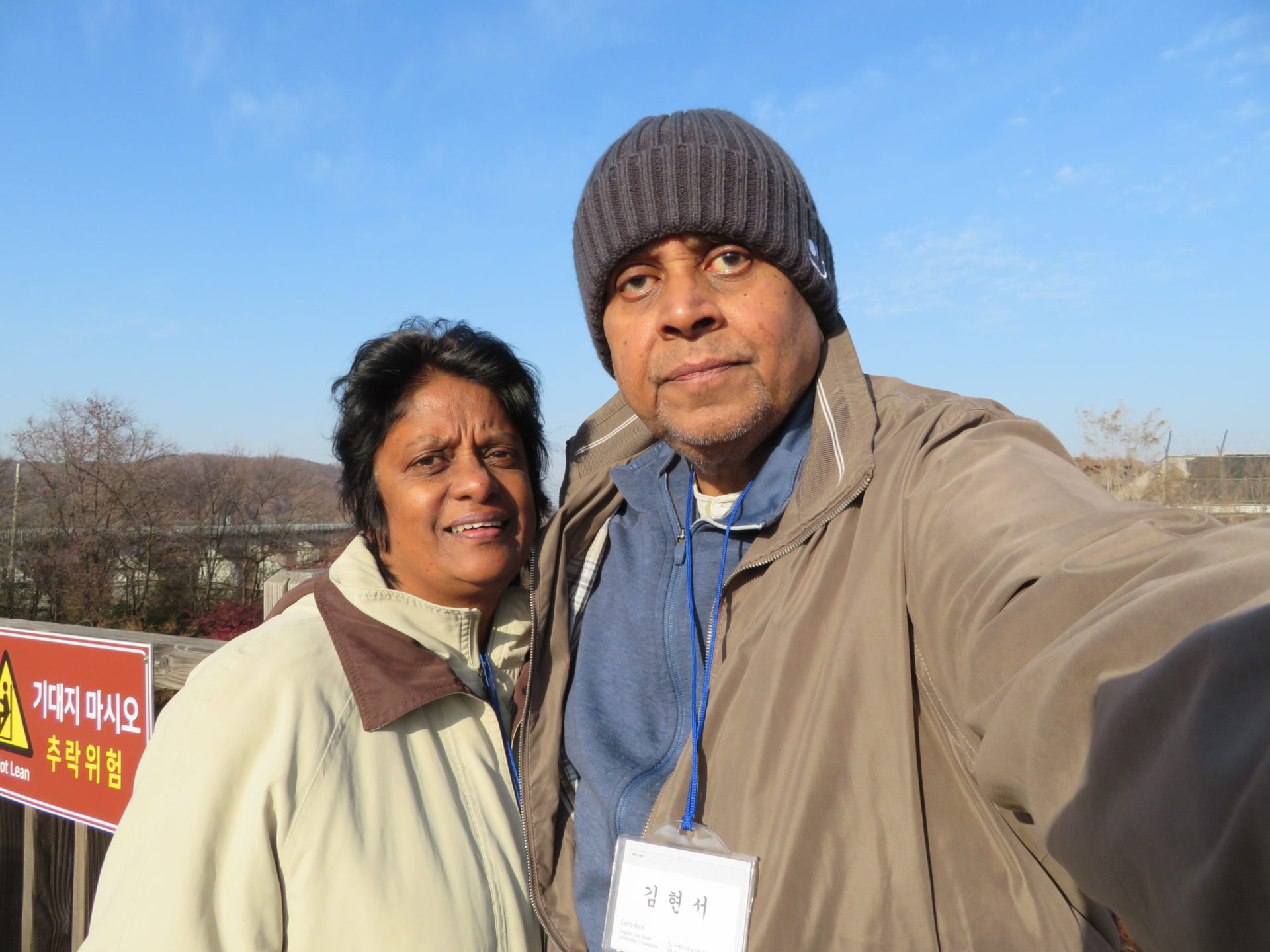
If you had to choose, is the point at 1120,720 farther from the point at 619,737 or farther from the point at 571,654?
the point at 571,654

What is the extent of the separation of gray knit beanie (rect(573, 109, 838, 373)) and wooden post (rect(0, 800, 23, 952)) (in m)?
3.12

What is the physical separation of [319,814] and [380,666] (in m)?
0.31

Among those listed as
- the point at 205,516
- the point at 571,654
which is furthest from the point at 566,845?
the point at 205,516

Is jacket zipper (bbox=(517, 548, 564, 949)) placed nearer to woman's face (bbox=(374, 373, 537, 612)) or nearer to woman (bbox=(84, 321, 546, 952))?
woman (bbox=(84, 321, 546, 952))

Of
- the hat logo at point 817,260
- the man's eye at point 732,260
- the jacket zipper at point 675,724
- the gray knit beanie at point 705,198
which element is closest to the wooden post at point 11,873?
the jacket zipper at point 675,724

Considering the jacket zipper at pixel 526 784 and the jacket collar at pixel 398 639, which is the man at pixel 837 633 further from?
the jacket collar at pixel 398 639

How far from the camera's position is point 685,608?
5.42 feet

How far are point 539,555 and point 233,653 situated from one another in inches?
26.8

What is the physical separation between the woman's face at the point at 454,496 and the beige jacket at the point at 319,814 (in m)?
0.22

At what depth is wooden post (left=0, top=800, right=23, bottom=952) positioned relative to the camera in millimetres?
3037

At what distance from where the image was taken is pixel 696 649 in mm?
1515

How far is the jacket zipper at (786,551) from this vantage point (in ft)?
4.41

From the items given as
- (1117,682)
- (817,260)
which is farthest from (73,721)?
(1117,682)

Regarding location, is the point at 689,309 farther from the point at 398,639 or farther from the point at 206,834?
the point at 206,834
